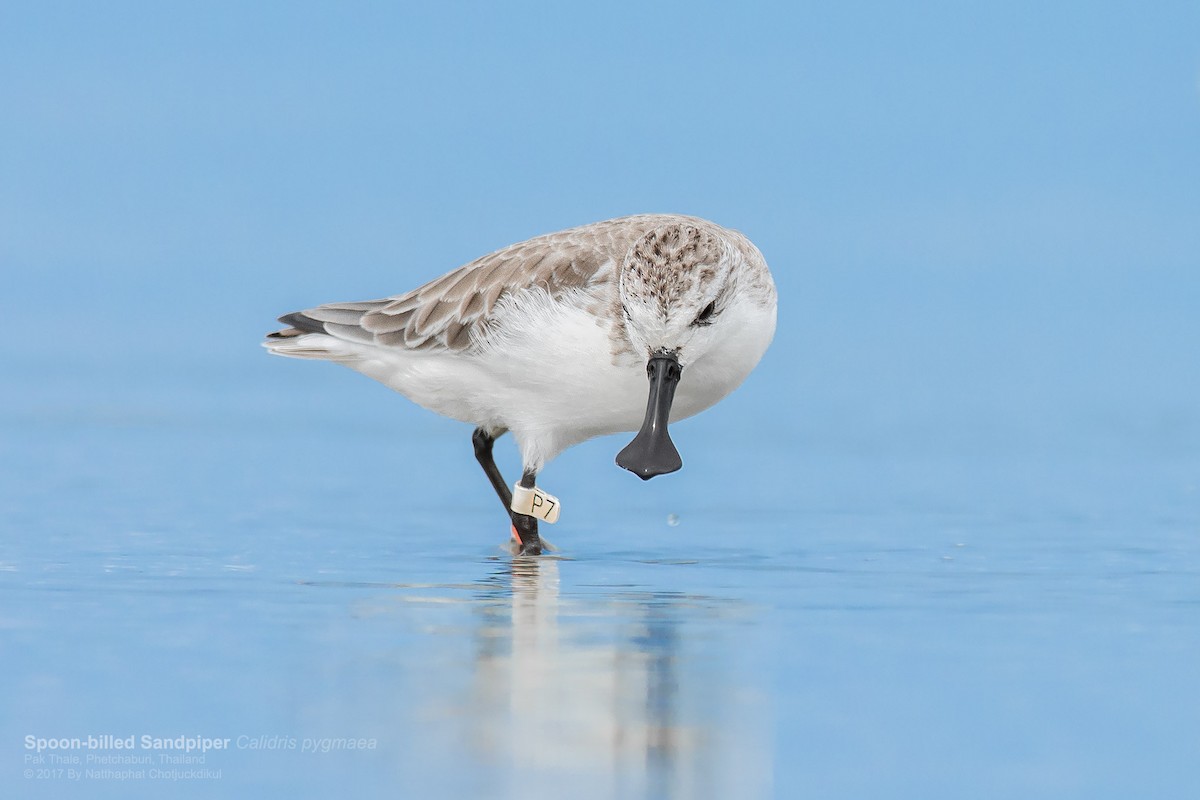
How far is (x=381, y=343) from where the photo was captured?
13234 millimetres

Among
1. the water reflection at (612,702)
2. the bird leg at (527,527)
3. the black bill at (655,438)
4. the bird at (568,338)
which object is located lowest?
the water reflection at (612,702)

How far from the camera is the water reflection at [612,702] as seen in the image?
20.6 ft

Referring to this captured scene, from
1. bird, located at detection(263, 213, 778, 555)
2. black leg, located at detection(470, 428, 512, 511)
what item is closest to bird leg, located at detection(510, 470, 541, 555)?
bird, located at detection(263, 213, 778, 555)

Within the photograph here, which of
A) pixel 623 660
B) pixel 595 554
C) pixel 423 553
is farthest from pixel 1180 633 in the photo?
pixel 423 553

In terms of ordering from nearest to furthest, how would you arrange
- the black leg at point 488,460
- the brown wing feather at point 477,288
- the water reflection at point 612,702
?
the water reflection at point 612,702 → the brown wing feather at point 477,288 → the black leg at point 488,460

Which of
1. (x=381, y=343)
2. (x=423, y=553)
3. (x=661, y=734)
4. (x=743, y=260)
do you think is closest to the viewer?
(x=661, y=734)

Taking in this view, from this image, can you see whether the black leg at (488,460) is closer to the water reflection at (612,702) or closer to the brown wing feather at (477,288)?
the brown wing feather at (477,288)

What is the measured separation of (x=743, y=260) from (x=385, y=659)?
4.51 metres

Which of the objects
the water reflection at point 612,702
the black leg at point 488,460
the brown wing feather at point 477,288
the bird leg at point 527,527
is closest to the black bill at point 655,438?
the brown wing feather at point 477,288

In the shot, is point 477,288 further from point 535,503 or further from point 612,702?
point 612,702

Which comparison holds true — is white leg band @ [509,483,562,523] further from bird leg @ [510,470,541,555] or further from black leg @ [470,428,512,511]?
black leg @ [470,428,512,511]

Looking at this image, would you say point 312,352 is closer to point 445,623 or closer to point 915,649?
point 445,623

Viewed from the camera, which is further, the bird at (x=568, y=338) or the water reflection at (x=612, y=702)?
the bird at (x=568, y=338)

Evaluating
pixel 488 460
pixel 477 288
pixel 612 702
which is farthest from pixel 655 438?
pixel 612 702
